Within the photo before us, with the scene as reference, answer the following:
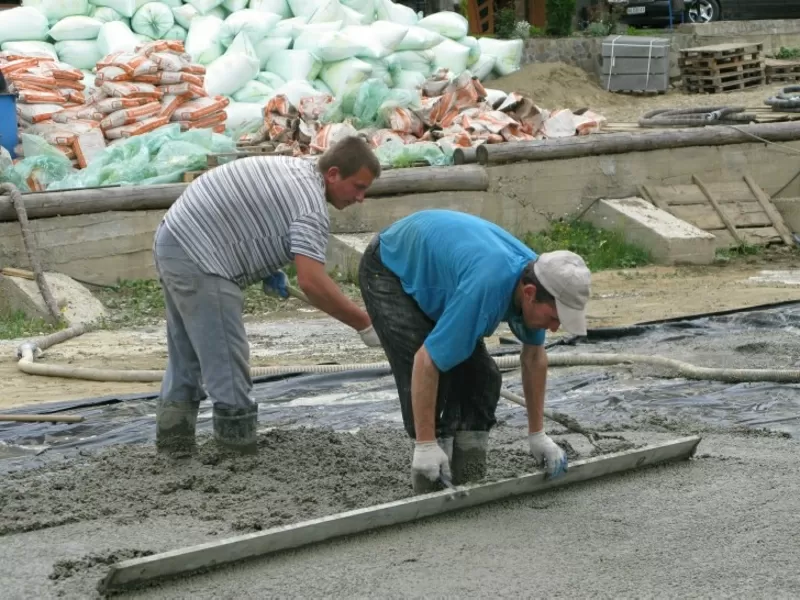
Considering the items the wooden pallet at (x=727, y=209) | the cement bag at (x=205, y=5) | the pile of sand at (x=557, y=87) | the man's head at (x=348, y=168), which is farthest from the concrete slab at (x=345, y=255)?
the pile of sand at (x=557, y=87)

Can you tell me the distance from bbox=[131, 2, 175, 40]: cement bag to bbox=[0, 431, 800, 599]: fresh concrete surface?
11.8m

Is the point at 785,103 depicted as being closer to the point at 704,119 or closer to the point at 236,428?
the point at 704,119

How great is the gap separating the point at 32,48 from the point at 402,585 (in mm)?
12069

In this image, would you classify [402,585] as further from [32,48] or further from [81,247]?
[32,48]

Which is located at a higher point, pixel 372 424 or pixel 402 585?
pixel 402 585

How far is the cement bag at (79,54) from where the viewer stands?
1525cm

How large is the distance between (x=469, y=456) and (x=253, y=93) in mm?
10525

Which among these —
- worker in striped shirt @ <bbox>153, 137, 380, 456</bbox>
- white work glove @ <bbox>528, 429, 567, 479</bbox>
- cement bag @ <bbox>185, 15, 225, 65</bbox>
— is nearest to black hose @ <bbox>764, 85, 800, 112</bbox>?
cement bag @ <bbox>185, 15, 225, 65</bbox>

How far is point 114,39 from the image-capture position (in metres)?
15.2

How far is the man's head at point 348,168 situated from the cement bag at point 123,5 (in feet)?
37.3

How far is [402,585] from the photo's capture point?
4.29 metres

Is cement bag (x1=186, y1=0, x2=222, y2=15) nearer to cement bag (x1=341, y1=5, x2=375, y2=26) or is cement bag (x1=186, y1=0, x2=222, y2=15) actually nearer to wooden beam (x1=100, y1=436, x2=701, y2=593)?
cement bag (x1=341, y1=5, x2=375, y2=26)

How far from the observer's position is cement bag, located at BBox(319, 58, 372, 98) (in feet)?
51.0

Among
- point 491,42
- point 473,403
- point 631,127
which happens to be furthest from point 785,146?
point 473,403
